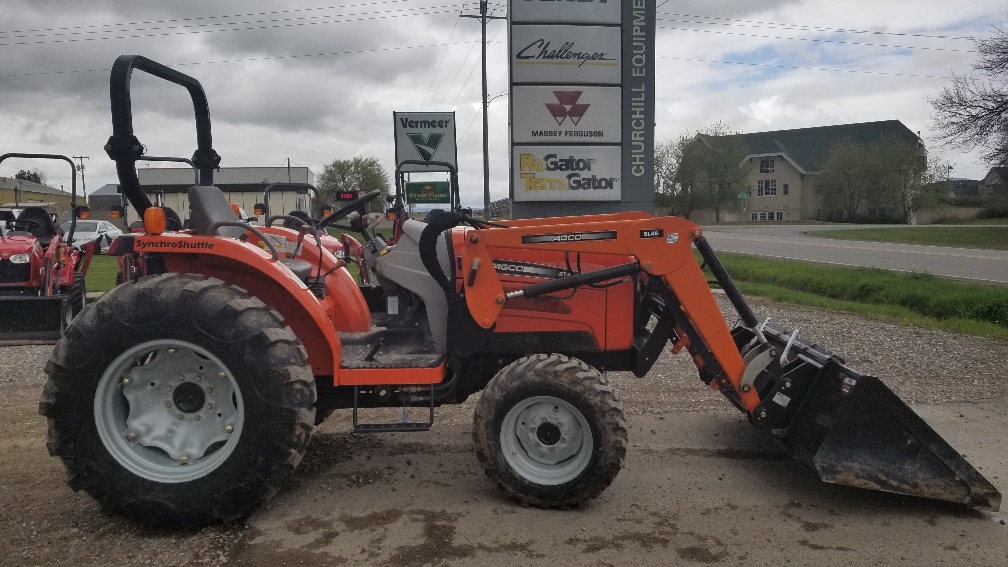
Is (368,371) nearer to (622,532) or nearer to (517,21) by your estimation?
(622,532)

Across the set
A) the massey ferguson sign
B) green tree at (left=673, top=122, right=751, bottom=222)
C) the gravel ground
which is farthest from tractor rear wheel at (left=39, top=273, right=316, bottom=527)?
green tree at (left=673, top=122, right=751, bottom=222)

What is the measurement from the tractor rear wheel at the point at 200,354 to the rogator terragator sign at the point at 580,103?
858 centimetres

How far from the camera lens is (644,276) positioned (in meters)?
4.44

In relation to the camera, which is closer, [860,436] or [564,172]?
[860,436]

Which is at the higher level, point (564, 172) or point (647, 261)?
point (564, 172)

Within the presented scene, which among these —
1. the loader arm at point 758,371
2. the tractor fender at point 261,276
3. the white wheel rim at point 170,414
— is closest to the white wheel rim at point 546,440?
the loader arm at point 758,371

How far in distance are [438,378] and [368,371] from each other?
14.8 inches

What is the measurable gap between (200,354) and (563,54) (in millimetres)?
9096

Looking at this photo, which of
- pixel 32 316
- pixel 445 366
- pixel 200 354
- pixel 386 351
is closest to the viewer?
pixel 200 354

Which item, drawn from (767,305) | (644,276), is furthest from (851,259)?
(644,276)

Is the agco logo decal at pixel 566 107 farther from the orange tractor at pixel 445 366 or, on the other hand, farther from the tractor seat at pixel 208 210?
the tractor seat at pixel 208 210

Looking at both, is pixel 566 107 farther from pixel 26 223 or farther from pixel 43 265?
pixel 26 223

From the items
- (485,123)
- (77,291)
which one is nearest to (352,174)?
(485,123)

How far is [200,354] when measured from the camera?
151 inches
